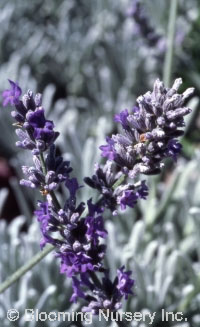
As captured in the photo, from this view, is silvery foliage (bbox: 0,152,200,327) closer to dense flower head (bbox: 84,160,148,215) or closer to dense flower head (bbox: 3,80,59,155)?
dense flower head (bbox: 84,160,148,215)

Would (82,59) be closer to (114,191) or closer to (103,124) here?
(103,124)

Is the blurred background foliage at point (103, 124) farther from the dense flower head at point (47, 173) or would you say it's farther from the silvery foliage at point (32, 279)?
the dense flower head at point (47, 173)

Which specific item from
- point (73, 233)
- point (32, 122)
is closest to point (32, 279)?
point (73, 233)

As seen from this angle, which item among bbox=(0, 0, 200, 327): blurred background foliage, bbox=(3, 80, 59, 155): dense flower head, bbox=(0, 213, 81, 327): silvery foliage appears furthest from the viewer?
bbox=(0, 0, 200, 327): blurred background foliage

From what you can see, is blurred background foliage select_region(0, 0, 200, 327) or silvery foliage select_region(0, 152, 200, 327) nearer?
silvery foliage select_region(0, 152, 200, 327)

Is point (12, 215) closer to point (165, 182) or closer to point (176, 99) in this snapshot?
point (165, 182)

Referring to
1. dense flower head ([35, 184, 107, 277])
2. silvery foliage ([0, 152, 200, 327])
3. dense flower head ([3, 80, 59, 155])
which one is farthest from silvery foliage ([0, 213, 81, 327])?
dense flower head ([3, 80, 59, 155])

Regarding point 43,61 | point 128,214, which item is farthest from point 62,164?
point 43,61

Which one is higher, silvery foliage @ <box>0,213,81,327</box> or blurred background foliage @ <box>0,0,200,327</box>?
blurred background foliage @ <box>0,0,200,327</box>
